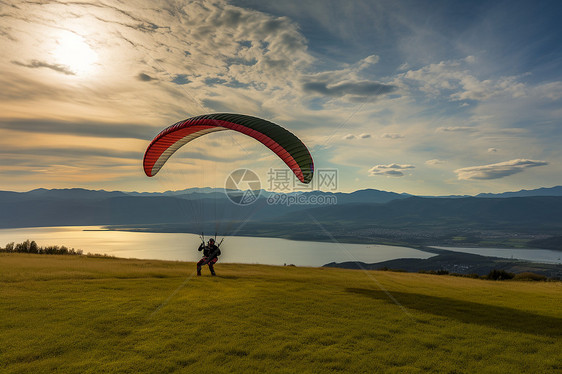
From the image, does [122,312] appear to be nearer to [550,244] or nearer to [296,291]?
[296,291]

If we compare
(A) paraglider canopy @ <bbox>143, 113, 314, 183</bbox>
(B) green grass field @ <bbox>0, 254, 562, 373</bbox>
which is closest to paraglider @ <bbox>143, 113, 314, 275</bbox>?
(A) paraglider canopy @ <bbox>143, 113, 314, 183</bbox>

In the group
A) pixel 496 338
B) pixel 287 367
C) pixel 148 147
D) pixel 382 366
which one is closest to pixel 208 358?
pixel 287 367

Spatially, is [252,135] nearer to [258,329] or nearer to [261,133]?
[261,133]

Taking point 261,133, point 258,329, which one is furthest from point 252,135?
point 258,329

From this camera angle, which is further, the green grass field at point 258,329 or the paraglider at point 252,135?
the paraglider at point 252,135

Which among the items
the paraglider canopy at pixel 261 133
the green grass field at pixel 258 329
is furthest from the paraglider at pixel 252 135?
the green grass field at pixel 258 329

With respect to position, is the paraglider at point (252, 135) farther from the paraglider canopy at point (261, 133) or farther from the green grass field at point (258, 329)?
the green grass field at point (258, 329)

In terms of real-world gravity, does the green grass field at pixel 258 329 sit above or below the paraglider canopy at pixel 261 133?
below

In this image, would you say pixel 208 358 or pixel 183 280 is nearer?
pixel 208 358

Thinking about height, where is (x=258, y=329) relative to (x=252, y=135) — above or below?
below
